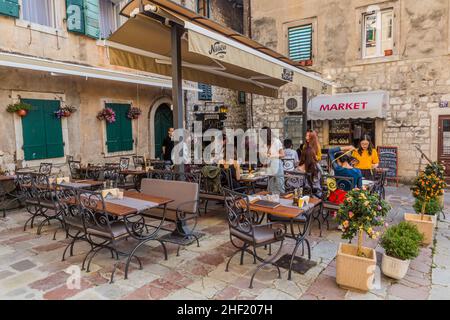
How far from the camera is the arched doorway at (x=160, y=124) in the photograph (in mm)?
10805

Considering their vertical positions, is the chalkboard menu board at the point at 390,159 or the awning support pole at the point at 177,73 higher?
the awning support pole at the point at 177,73

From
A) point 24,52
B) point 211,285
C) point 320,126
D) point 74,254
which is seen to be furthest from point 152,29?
point 320,126

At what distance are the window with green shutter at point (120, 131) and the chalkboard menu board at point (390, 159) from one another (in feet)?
25.0

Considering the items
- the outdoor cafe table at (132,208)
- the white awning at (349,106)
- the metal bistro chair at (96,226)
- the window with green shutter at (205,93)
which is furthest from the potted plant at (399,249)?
the window with green shutter at (205,93)

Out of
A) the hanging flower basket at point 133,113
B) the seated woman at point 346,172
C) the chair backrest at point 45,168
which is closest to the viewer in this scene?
the seated woman at point 346,172

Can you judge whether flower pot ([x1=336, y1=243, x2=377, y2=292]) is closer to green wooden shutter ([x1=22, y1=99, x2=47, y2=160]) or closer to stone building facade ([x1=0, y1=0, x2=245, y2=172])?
stone building facade ([x1=0, y1=0, x2=245, y2=172])

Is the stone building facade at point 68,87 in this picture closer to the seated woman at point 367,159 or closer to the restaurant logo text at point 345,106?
the restaurant logo text at point 345,106

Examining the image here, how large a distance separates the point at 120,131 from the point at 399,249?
810cm

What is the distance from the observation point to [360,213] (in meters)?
3.20

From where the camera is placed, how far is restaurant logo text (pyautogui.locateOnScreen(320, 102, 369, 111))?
367 inches

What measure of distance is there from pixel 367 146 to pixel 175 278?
435 centimetres

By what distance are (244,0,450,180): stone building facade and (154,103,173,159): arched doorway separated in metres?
5.07

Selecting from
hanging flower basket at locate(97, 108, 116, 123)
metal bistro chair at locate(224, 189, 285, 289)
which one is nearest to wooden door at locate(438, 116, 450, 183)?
metal bistro chair at locate(224, 189, 285, 289)

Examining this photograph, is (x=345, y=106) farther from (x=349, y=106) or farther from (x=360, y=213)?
(x=360, y=213)
